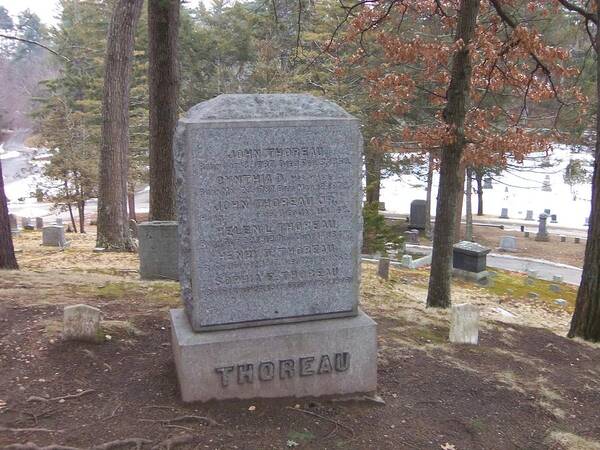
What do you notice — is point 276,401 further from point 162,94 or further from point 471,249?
point 471,249

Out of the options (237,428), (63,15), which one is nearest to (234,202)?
(237,428)

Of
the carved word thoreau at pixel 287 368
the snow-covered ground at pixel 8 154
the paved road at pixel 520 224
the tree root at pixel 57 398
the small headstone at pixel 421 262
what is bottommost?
the small headstone at pixel 421 262

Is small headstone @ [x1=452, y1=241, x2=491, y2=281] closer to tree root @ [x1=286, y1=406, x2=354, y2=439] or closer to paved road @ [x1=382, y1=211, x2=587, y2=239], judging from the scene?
tree root @ [x1=286, y1=406, x2=354, y2=439]

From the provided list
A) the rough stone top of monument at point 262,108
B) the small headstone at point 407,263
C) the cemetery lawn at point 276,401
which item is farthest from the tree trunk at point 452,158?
the small headstone at point 407,263

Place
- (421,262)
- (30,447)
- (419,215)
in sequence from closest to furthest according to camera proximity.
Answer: (30,447)
(421,262)
(419,215)

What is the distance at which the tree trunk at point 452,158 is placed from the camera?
821cm

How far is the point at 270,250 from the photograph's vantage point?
4.09 m

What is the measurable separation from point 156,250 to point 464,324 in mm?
5230

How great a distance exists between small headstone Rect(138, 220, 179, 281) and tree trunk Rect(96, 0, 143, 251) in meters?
5.19

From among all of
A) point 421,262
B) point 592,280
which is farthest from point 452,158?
point 421,262

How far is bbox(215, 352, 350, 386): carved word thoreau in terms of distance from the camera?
396 cm

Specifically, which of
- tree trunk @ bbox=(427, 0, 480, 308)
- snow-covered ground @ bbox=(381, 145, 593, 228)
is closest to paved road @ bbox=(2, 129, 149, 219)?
snow-covered ground @ bbox=(381, 145, 593, 228)

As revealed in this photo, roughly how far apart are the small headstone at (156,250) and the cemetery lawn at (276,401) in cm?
210

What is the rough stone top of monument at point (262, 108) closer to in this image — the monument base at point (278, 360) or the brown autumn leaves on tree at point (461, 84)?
the monument base at point (278, 360)
